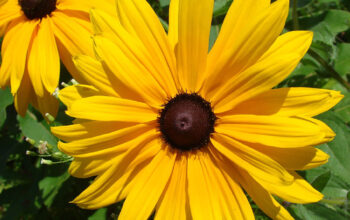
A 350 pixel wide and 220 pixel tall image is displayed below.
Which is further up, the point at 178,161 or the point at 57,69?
the point at 57,69

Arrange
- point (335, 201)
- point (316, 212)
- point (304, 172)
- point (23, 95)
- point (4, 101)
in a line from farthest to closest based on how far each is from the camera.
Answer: point (4, 101) → point (23, 95) → point (304, 172) → point (335, 201) → point (316, 212)

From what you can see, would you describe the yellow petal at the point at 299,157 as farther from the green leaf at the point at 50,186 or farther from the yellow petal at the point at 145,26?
the green leaf at the point at 50,186

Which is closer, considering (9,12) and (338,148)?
(338,148)

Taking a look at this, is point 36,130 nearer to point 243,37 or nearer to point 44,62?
point 44,62

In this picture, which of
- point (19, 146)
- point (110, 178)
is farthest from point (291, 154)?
point (19, 146)

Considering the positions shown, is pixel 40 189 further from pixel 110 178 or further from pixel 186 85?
pixel 186 85

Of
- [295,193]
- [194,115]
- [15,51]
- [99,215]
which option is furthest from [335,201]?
[15,51]

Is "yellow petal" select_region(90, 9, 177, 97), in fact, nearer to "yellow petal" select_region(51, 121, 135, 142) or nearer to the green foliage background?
"yellow petal" select_region(51, 121, 135, 142)
